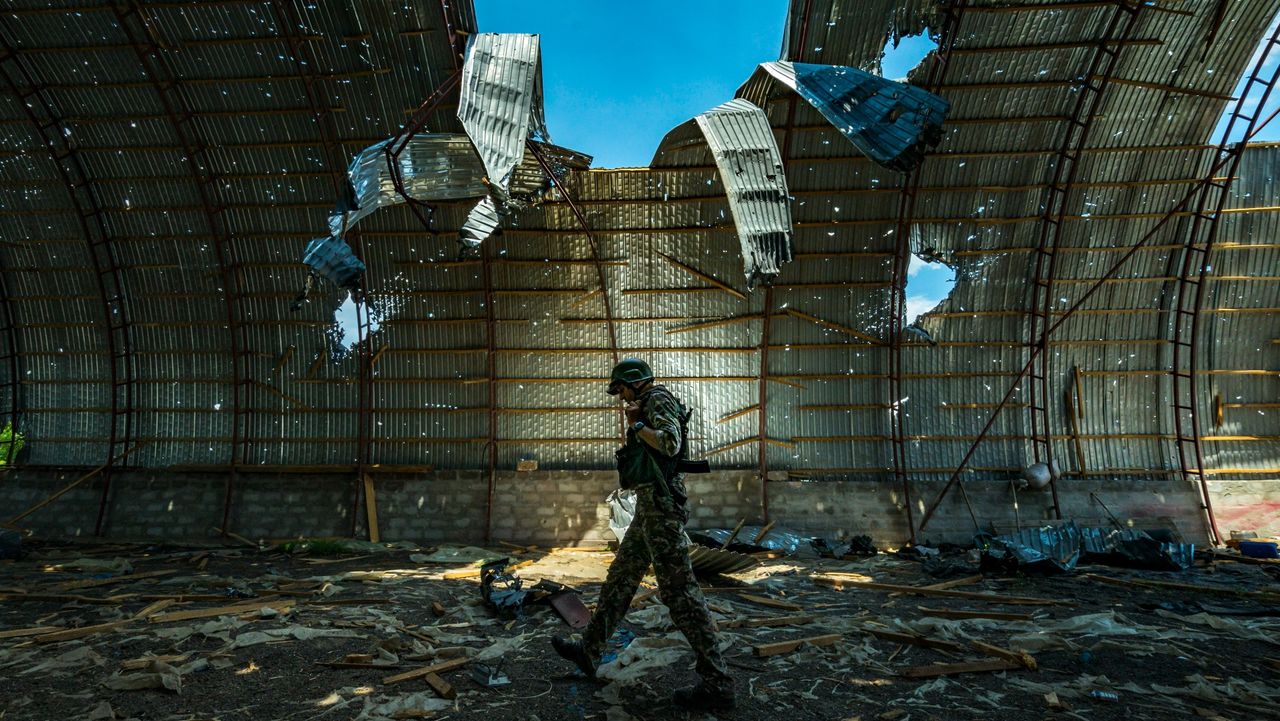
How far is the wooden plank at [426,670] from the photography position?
17.5 ft

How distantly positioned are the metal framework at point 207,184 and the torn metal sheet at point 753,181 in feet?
32.6

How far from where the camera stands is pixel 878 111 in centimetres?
814

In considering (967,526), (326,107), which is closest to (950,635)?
(967,526)

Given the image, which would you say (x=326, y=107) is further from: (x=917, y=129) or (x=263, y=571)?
(x=917, y=129)

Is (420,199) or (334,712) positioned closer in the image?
(334,712)

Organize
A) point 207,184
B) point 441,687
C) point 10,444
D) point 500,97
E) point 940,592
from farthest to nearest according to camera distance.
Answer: point 10,444 < point 207,184 < point 940,592 < point 500,97 < point 441,687

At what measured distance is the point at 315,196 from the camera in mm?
13711

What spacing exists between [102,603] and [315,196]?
847 centimetres

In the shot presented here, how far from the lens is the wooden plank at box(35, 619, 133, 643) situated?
6.46m

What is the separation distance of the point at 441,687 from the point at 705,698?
2057mm

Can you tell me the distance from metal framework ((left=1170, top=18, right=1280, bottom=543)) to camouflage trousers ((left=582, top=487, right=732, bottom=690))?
43.6ft

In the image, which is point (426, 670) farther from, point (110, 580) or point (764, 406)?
point (764, 406)

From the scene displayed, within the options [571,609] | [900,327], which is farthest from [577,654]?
[900,327]

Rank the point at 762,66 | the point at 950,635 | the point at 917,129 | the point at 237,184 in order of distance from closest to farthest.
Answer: the point at 950,635 → the point at 917,129 → the point at 762,66 → the point at 237,184
